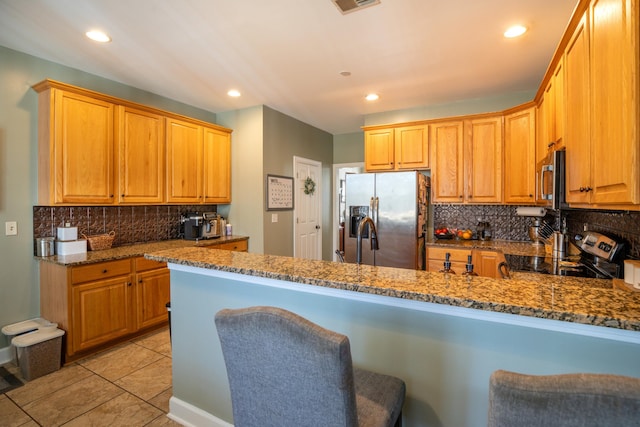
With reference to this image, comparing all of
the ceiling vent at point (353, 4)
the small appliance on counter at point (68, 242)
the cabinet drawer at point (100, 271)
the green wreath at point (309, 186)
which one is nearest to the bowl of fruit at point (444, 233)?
the green wreath at point (309, 186)

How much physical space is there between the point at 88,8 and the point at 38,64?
118 cm

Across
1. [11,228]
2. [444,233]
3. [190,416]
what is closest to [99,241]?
[11,228]

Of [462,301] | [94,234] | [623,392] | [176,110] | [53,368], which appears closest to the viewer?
[623,392]

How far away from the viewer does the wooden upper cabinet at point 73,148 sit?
266 centimetres

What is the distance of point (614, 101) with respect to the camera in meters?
1.21

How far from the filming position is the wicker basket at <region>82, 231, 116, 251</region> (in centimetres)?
305

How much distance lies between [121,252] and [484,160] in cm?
407

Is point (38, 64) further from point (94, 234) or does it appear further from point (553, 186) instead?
point (553, 186)

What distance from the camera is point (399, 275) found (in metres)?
1.27

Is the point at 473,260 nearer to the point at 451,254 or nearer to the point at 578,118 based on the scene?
the point at 451,254

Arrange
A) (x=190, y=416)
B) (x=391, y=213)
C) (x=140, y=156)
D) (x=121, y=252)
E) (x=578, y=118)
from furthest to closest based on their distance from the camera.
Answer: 1. (x=391, y=213)
2. (x=140, y=156)
3. (x=121, y=252)
4. (x=190, y=416)
5. (x=578, y=118)

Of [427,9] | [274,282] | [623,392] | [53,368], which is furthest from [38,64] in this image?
[623,392]

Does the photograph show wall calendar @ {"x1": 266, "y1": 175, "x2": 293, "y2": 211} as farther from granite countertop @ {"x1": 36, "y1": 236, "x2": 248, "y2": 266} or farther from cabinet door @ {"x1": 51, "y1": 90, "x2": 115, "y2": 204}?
cabinet door @ {"x1": 51, "y1": 90, "x2": 115, "y2": 204}

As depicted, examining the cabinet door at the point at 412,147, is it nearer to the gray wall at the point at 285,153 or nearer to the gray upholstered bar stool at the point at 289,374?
the gray wall at the point at 285,153
